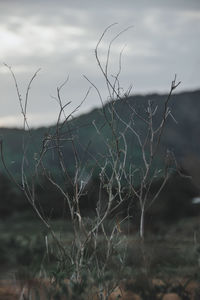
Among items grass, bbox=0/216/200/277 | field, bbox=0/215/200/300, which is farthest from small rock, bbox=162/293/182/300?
grass, bbox=0/216/200/277

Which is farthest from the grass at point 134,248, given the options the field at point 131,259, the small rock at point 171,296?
the small rock at point 171,296

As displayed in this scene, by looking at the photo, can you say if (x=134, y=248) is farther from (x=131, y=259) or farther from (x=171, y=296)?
(x=171, y=296)

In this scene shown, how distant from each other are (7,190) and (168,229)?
3.54 meters

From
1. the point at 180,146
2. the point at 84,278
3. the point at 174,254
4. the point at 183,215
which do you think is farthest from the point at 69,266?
the point at 180,146

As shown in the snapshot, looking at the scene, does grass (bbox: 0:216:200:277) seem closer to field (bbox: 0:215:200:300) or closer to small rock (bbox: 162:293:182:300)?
field (bbox: 0:215:200:300)

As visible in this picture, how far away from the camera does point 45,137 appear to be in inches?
124

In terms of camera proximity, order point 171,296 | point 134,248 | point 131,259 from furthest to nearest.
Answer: point 131,259 → point 134,248 → point 171,296

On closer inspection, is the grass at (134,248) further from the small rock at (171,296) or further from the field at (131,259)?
the small rock at (171,296)

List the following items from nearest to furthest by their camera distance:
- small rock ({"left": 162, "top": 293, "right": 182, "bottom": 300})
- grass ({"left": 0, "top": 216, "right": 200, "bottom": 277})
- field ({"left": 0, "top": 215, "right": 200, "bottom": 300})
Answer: field ({"left": 0, "top": 215, "right": 200, "bottom": 300}) < small rock ({"left": 162, "top": 293, "right": 182, "bottom": 300}) < grass ({"left": 0, "top": 216, "right": 200, "bottom": 277})

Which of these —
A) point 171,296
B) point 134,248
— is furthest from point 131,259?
point 171,296

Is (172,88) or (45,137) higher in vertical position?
(172,88)

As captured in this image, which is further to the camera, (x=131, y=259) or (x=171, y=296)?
(x=131, y=259)

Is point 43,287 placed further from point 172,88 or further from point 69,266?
point 172,88

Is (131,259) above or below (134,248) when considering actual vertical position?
below
